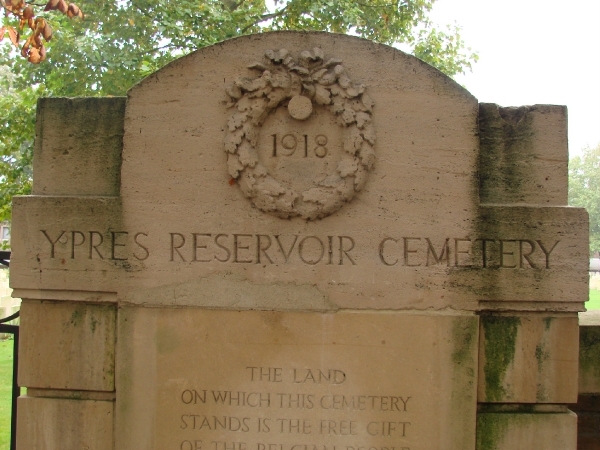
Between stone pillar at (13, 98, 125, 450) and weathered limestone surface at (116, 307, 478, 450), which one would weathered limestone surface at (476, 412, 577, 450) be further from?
stone pillar at (13, 98, 125, 450)

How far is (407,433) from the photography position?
3.16m

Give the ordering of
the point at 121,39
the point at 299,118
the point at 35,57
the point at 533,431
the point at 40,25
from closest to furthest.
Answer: the point at 533,431 → the point at 299,118 → the point at 40,25 → the point at 35,57 → the point at 121,39

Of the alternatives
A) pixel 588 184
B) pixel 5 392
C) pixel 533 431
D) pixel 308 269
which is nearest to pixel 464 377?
pixel 533 431

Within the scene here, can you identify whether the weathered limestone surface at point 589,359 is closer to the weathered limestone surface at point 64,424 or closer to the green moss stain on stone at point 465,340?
the green moss stain on stone at point 465,340

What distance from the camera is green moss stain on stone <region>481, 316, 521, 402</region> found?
3170 millimetres

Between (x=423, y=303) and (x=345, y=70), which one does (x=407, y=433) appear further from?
(x=345, y=70)

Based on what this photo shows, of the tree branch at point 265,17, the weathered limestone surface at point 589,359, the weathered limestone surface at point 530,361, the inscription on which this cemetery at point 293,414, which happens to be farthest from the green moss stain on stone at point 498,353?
the tree branch at point 265,17

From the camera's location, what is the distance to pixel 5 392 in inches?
273

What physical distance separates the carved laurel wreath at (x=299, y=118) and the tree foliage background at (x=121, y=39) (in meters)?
5.49

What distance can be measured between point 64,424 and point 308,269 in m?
1.59

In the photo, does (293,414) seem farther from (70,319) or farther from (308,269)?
(70,319)

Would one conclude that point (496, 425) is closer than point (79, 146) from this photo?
Yes

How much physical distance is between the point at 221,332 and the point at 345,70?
160cm

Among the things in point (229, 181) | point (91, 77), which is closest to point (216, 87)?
point (229, 181)
